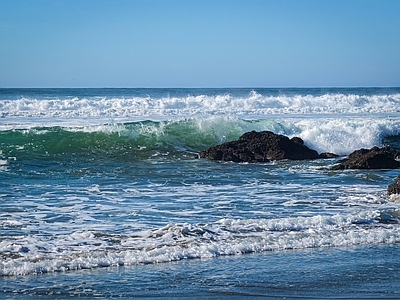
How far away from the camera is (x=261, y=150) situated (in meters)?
16.9

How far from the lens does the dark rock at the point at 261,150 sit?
16688 mm

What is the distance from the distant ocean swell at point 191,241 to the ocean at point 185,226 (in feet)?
0.06

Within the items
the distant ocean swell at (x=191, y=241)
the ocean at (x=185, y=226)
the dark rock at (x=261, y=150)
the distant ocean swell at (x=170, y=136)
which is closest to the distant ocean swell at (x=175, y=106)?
the distant ocean swell at (x=170, y=136)

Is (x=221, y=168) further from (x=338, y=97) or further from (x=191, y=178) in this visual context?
(x=338, y=97)

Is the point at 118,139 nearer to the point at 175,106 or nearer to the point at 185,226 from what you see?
the point at 185,226

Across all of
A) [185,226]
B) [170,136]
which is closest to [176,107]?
[170,136]

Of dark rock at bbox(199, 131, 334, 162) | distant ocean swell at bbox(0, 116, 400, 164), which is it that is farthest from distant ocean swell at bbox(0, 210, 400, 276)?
distant ocean swell at bbox(0, 116, 400, 164)

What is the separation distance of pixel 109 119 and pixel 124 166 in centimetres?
1391

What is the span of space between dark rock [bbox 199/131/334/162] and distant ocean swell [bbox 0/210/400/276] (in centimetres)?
768

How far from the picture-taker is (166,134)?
70.1 ft

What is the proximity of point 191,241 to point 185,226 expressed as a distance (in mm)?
580

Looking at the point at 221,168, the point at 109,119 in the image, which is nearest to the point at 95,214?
the point at 221,168

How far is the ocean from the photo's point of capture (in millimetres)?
5867

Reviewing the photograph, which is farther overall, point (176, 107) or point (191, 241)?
point (176, 107)
